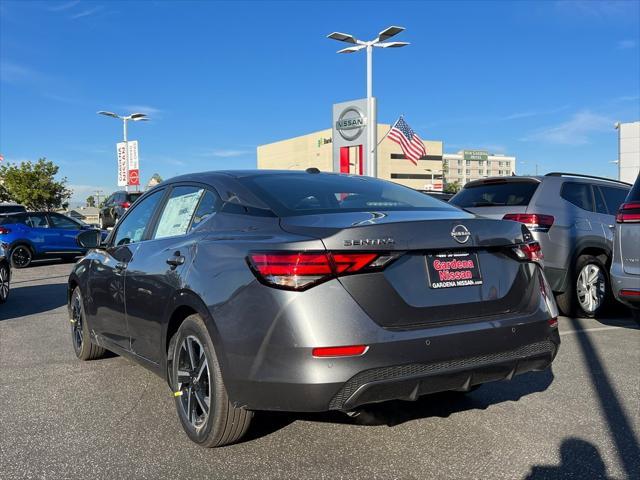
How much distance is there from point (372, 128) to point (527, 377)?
2024cm

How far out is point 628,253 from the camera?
5.77 m

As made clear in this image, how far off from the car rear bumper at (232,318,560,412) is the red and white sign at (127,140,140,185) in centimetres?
3234

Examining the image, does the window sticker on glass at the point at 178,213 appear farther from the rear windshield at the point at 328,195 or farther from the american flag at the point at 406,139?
the american flag at the point at 406,139

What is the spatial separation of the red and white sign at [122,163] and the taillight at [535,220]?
101ft

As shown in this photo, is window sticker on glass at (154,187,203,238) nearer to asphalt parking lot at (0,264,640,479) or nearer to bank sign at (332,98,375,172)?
asphalt parking lot at (0,264,640,479)

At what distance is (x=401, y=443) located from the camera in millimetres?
3434

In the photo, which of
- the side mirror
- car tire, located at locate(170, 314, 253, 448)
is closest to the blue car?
the side mirror

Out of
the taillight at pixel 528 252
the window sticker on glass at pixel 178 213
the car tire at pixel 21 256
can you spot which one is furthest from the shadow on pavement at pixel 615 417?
the car tire at pixel 21 256

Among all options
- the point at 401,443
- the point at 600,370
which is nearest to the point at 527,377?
the point at 600,370

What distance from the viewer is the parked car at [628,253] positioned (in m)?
5.64

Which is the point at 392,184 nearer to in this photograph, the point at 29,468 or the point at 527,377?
the point at 527,377

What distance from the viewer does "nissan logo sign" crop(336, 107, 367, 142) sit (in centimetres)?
2461

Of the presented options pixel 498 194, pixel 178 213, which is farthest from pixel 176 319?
pixel 498 194

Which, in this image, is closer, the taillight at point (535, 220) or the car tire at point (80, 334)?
the car tire at point (80, 334)
